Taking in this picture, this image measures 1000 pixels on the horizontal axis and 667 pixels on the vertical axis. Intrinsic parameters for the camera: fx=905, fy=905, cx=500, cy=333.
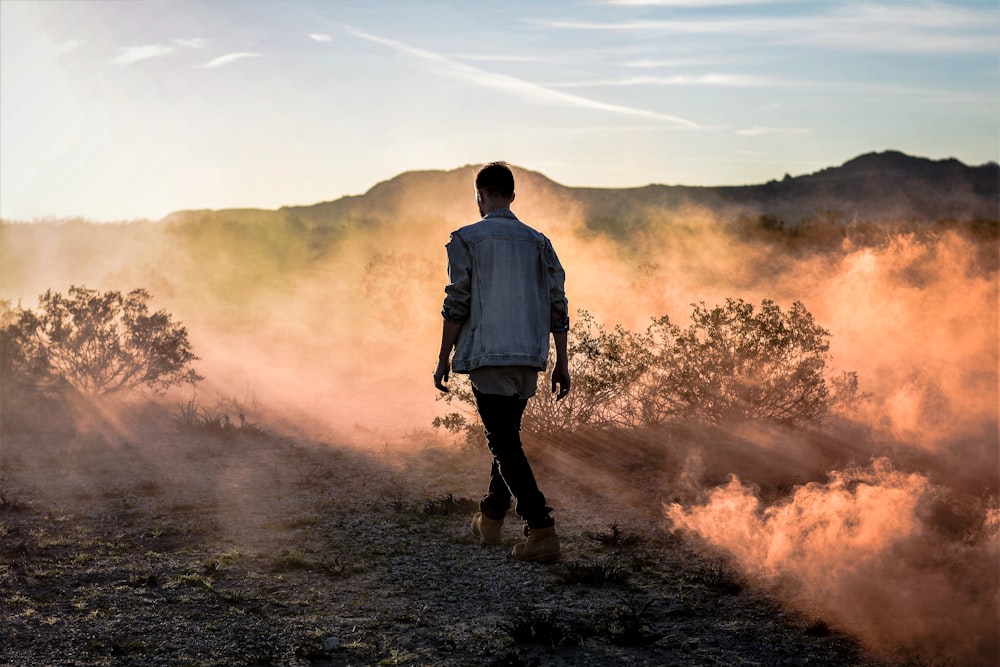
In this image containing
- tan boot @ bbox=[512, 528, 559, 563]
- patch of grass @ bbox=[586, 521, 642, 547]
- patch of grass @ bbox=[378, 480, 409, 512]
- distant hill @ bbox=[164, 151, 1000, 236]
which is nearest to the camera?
tan boot @ bbox=[512, 528, 559, 563]

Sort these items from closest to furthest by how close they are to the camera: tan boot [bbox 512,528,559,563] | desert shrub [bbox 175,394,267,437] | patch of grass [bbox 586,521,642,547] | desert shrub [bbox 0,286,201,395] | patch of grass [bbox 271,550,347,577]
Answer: tan boot [bbox 512,528,559,563], patch of grass [bbox 271,550,347,577], patch of grass [bbox 586,521,642,547], desert shrub [bbox 175,394,267,437], desert shrub [bbox 0,286,201,395]

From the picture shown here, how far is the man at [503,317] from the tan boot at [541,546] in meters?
0.06

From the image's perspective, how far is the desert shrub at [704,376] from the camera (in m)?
8.19

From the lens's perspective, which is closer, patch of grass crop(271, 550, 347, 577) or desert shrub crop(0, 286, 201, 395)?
patch of grass crop(271, 550, 347, 577)

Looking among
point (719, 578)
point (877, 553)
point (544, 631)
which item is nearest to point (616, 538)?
point (719, 578)

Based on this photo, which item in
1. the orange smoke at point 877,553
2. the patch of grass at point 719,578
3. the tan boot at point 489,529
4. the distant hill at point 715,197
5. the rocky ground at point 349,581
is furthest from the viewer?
the distant hill at point 715,197

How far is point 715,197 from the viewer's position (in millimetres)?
66938

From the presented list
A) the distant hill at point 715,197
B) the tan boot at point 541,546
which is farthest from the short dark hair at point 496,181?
the distant hill at point 715,197

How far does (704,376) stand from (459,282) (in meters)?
4.12

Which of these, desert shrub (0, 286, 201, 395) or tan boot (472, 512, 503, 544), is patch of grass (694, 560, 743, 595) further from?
desert shrub (0, 286, 201, 395)

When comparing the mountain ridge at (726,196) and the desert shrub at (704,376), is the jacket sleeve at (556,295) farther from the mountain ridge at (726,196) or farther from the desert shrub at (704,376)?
the mountain ridge at (726,196)

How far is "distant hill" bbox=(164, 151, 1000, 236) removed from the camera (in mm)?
62812

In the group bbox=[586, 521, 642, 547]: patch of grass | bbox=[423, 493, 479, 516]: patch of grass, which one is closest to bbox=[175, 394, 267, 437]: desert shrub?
bbox=[423, 493, 479, 516]: patch of grass

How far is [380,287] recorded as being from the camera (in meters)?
19.6
